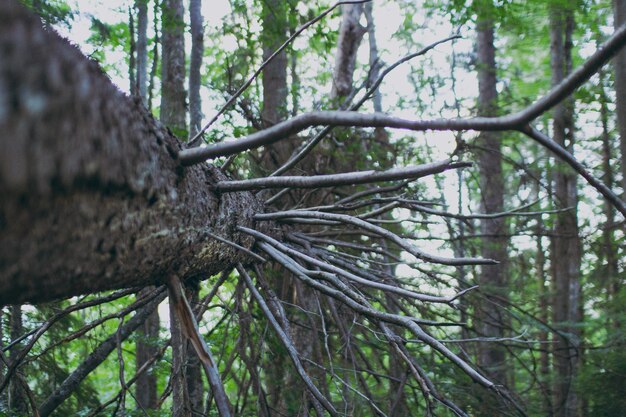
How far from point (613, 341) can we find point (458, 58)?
29.0 ft

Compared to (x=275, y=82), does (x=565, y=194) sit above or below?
below

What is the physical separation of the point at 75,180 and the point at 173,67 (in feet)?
17.9

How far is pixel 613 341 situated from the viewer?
18.7 ft

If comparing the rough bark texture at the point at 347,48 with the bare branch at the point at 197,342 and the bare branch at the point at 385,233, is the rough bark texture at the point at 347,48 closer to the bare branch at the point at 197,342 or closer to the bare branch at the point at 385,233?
the bare branch at the point at 385,233

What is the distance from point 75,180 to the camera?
3.97ft

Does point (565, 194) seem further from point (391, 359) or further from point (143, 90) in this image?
point (143, 90)

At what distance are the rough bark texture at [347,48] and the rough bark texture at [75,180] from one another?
483 centimetres

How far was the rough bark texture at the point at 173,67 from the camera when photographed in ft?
19.0

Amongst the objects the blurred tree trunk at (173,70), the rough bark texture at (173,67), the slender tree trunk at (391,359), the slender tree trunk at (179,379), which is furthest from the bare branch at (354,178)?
the rough bark texture at (173,67)

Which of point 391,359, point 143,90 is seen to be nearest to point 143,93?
point 143,90

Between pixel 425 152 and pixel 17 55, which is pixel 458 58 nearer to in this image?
pixel 425 152

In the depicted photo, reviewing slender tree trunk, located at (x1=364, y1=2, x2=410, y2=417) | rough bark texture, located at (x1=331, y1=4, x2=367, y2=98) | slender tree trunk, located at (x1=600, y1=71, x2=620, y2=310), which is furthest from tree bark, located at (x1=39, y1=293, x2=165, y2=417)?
slender tree trunk, located at (x1=600, y1=71, x2=620, y2=310)

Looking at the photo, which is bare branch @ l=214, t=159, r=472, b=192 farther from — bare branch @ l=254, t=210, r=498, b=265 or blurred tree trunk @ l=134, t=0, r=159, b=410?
blurred tree trunk @ l=134, t=0, r=159, b=410

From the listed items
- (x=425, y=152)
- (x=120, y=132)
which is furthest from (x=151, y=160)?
(x=425, y=152)
